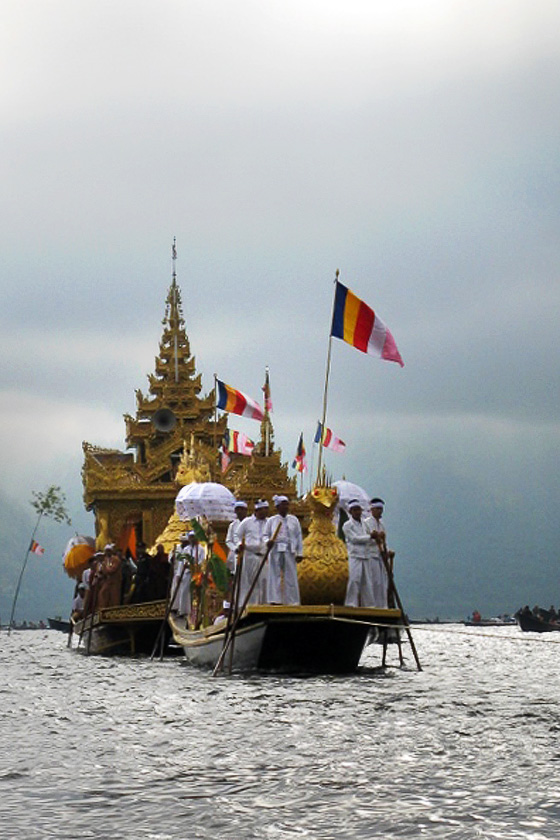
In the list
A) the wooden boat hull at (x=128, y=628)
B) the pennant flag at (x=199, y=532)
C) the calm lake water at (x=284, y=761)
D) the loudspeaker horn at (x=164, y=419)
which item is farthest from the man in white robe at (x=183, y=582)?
the loudspeaker horn at (x=164, y=419)

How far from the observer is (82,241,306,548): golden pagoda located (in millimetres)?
61094

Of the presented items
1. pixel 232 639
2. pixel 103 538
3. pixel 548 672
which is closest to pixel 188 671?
pixel 232 639

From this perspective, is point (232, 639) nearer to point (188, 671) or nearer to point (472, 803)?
point (188, 671)

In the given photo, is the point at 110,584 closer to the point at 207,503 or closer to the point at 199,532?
the point at 207,503

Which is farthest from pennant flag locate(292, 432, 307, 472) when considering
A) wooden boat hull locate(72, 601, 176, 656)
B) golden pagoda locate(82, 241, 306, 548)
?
wooden boat hull locate(72, 601, 176, 656)

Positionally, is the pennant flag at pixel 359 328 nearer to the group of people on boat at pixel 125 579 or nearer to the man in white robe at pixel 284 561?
the man in white robe at pixel 284 561

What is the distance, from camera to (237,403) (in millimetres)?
39000

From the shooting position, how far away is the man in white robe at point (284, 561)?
19.8 m

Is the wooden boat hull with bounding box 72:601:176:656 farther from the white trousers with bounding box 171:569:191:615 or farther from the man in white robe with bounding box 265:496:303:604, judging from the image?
the man in white robe with bounding box 265:496:303:604

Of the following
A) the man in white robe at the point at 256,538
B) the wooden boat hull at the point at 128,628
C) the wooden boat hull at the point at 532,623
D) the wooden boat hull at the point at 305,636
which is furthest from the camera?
the wooden boat hull at the point at 532,623

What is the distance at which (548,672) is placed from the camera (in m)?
21.2

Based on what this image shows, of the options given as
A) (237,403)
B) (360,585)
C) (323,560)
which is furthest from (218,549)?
(237,403)

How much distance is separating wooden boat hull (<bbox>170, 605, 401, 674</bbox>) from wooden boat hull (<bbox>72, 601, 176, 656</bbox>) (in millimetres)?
8226

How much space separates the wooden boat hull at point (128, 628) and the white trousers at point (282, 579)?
291 inches
